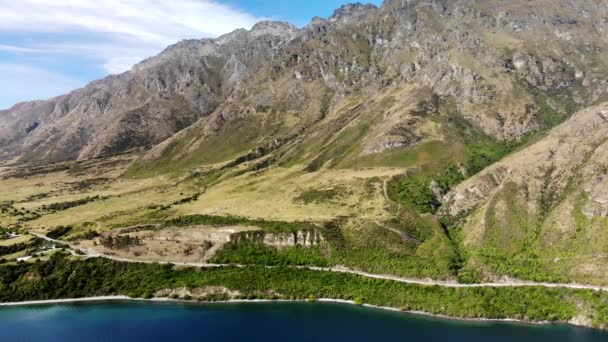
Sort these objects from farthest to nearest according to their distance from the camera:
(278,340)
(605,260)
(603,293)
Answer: (605,260)
(603,293)
(278,340)

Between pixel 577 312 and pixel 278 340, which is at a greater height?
pixel 577 312

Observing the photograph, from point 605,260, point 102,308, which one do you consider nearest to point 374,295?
point 605,260

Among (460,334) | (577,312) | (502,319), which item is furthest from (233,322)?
(577,312)

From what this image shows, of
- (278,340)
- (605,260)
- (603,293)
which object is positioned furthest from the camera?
(605,260)

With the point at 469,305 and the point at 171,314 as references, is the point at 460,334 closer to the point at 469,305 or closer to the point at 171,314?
the point at 469,305

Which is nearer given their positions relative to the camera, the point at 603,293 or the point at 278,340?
the point at 278,340

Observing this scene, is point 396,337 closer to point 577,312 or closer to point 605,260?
point 577,312
